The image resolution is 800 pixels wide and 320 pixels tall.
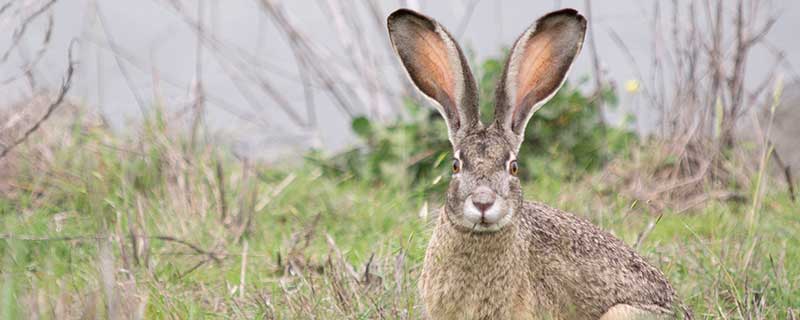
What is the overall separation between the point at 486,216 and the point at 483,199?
0.06 metres

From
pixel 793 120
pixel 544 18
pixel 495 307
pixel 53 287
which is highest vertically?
pixel 544 18

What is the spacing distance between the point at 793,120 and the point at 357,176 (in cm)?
451

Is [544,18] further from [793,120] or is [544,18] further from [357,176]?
[793,120]

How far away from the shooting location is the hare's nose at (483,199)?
3.45 metres

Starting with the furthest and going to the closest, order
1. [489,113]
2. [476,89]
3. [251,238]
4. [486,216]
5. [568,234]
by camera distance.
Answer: [489,113] < [251,238] < [568,234] < [476,89] < [486,216]

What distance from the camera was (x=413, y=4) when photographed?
8.74 m

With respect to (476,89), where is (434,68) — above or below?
above

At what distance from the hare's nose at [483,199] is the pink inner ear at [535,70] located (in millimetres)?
586

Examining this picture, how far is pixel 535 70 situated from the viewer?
3.99 metres

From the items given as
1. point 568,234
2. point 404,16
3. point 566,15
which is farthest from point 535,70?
point 568,234

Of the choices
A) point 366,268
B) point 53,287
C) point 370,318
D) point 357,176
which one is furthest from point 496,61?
point 53,287

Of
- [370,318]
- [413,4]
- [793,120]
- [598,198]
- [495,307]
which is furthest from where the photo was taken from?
[793,120]

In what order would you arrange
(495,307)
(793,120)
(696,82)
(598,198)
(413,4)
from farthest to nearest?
(793,120) → (413,4) → (696,82) → (598,198) → (495,307)

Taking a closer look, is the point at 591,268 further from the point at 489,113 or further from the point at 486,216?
the point at 489,113
